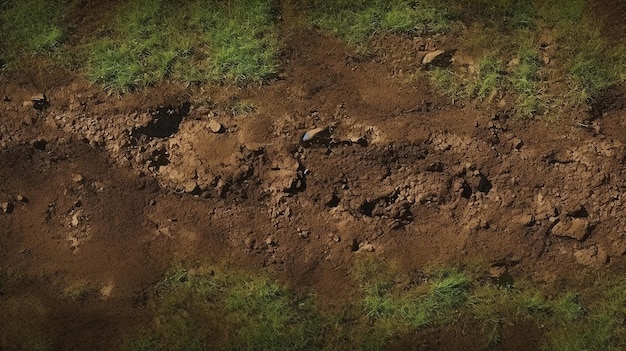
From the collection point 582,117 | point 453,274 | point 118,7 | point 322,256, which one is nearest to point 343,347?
point 322,256

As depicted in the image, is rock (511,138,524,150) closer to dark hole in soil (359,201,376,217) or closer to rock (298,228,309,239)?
dark hole in soil (359,201,376,217)

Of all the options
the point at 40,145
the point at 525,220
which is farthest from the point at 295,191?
the point at 40,145

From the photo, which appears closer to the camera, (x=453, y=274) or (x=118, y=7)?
(x=453, y=274)

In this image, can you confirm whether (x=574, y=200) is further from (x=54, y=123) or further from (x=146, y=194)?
(x=54, y=123)

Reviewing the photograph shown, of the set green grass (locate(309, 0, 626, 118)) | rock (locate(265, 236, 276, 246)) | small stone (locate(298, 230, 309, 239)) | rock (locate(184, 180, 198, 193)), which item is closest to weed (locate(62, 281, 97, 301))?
rock (locate(184, 180, 198, 193))

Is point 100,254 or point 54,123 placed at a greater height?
point 54,123

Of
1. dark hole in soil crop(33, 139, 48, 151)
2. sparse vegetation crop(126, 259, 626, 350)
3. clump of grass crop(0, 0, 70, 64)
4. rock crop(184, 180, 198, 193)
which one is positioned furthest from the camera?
clump of grass crop(0, 0, 70, 64)
